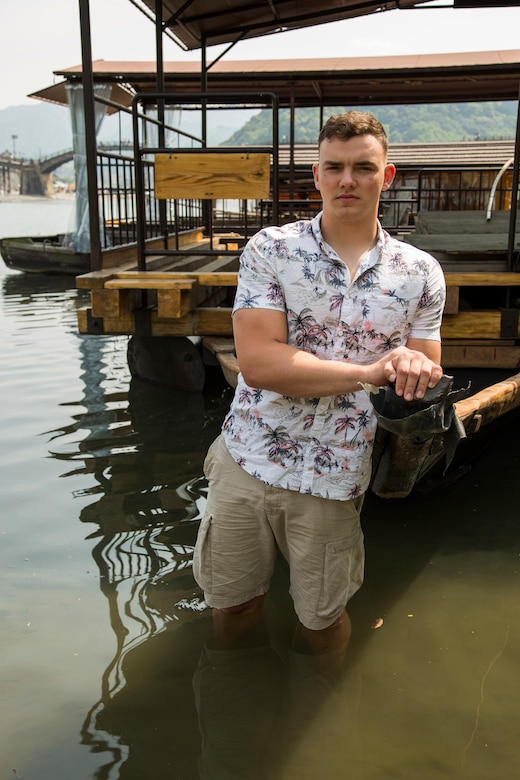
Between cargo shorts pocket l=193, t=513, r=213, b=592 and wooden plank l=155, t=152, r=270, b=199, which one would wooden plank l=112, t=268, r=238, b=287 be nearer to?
wooden plank l=155, t=152, r=270, b=199

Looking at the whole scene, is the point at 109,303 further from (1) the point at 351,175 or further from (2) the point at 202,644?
(1) the point at 351,175

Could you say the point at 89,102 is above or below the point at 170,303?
above

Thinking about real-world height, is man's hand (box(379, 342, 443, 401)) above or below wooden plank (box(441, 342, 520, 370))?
above

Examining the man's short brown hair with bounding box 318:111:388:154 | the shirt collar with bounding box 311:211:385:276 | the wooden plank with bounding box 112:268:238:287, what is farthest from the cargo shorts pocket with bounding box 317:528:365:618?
the wooden plank with bounding box 112:268:238:287

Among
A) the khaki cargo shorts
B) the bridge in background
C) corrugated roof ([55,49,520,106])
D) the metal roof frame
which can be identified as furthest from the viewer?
the bridge in background

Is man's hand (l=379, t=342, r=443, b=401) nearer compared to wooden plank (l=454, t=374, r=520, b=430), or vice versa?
man's hand (l=379, t=342, r=443, b=401)

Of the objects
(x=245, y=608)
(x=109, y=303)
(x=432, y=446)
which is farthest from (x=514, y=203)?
(x=245, y=608)

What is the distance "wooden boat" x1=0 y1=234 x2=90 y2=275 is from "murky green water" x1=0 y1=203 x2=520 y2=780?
1347 centimetres

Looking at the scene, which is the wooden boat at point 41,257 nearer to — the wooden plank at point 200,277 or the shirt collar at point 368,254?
the wooden plank at point 200,277

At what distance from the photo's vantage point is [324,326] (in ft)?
8.10

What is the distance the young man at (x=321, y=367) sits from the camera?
94.1 inches

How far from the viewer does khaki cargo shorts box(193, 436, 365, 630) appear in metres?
2.59

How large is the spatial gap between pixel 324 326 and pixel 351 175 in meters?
0.48

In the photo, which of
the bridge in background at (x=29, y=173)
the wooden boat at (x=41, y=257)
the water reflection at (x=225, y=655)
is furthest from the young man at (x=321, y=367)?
the bridge in background at (x=29, y=173)
